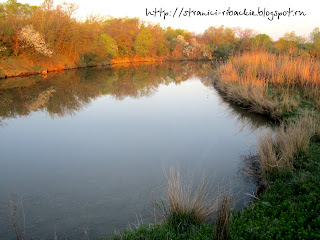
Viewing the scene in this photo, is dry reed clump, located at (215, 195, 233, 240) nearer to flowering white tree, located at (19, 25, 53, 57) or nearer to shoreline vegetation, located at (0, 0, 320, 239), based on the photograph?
shoreline vegetation, located at (0, 0, 320, 239)

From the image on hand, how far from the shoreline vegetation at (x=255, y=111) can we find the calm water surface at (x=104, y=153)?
63 cm

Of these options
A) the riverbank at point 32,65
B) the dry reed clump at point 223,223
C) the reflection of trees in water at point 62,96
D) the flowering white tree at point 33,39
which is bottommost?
the dry reed clump at point 223,223

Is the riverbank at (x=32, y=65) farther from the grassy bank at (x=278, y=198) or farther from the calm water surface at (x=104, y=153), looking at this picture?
the grassy bank at (x=278, y=198)

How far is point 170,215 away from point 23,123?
24.8 ft

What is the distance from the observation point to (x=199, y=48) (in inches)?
1820

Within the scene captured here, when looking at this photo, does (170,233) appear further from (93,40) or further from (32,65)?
(93,40)

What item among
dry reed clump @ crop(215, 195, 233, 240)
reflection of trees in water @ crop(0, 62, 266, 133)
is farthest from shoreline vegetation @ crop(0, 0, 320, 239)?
reflection of trees in water @ crop(0, 62, 266, 133)

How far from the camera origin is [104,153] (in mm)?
Answer: 6227

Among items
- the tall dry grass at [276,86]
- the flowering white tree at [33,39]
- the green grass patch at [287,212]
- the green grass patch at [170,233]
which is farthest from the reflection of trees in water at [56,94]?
the green grass patch at [287,212]

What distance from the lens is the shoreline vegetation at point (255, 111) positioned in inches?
109

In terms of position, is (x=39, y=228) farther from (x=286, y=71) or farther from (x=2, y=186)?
(x=286, y=71)

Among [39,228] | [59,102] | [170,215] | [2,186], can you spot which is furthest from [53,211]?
[59,102]

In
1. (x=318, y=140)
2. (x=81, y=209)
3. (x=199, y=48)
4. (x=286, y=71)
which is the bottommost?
(x=81, y=209)

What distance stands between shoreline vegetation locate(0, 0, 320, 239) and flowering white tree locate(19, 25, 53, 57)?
75 millimetres
